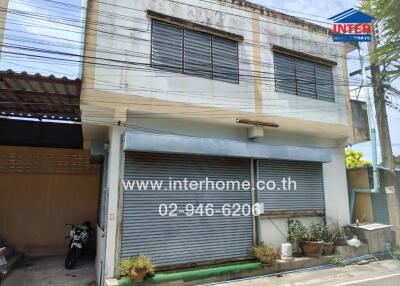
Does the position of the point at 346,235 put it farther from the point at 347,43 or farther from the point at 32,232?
the point at 32,232

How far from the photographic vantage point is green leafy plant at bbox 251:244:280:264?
734 centimetres

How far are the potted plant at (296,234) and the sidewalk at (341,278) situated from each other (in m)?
0.83

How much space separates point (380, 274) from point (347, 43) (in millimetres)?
7198

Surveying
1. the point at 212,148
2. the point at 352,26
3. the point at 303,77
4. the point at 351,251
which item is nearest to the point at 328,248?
the point at 351,251

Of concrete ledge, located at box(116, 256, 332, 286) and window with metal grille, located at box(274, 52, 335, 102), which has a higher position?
window with metal grille, located at box(274, 52, 335, 102)

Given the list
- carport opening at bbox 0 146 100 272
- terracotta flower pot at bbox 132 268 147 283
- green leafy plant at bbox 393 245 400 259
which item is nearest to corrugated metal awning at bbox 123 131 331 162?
terracotta flower pot at bbox 132 268 147 283

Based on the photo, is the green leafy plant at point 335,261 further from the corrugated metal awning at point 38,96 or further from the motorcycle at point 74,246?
the corrugated metal awning at point 38,96

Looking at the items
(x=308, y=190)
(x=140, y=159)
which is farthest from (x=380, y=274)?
(x=140, y=159)

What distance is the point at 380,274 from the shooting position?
752cm

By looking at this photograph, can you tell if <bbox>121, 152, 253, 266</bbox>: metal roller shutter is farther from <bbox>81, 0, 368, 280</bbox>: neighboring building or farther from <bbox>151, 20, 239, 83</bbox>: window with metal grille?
<bbox>151, 20, 239, 83</bbox>: window with metal grille

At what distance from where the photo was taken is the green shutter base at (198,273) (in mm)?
6180

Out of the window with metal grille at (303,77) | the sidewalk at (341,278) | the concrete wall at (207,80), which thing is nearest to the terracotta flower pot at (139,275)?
the sidewalk at (341,278)

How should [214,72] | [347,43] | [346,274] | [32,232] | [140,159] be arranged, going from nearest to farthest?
[140,159] → [346,274] → [214,72] → [32,232] → [347,43]

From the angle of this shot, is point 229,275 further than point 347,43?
No
